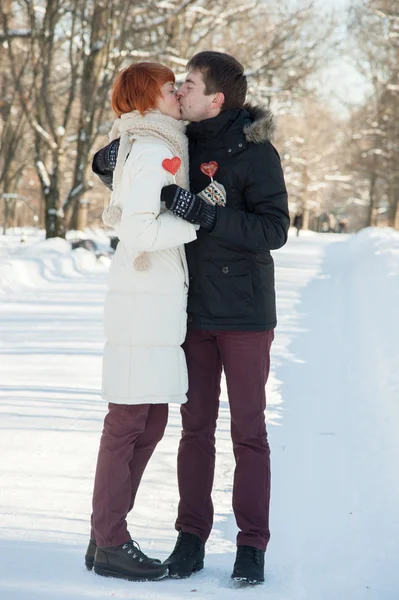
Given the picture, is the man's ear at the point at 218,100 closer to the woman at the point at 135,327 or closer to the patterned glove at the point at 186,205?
the woman at the point at 135,327

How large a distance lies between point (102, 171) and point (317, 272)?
613 inches

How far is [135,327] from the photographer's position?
343 cm

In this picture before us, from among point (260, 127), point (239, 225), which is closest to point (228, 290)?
point (239, 225)

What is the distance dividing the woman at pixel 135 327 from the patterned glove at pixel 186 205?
0.04 metres

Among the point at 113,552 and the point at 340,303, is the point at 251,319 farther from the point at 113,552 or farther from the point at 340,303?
the point at 340,303

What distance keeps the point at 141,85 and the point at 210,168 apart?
396 mm

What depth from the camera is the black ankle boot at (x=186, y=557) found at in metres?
3.46

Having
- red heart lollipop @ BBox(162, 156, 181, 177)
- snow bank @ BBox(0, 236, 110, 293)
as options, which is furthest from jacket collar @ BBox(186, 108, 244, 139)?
snow bank @ BBox(0, 236, 110, 293)

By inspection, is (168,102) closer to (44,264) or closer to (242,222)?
(242,222)

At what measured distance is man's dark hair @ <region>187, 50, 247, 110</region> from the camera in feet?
11.3

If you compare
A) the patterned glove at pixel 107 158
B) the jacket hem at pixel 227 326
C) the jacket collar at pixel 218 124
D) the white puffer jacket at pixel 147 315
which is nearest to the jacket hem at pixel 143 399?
the white puffer jacket at pixel 147 315

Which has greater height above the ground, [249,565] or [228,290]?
[228,290]

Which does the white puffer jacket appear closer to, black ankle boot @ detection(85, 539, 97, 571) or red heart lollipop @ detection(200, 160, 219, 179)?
red heart lollipop @ detection(200, 160, 219, 179)

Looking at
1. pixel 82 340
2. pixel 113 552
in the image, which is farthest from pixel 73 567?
pixel 82 340
